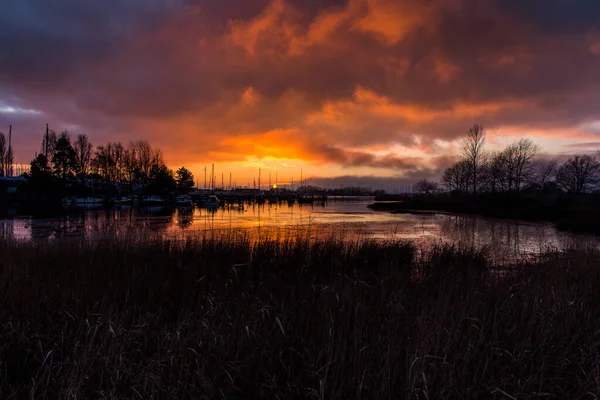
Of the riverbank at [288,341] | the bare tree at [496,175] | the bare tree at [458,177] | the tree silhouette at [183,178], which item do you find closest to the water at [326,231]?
the riverbank at [288,341]

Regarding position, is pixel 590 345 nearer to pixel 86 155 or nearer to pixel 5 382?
pixel 5 382

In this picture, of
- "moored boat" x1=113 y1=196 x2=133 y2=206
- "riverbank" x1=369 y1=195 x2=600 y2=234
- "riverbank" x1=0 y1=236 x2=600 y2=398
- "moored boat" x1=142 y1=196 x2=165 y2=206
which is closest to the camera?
"riverbank" x1=0 y1=236 x2=600 y2=398

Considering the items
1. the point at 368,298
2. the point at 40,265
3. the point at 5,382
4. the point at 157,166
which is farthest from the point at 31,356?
the point at 157,166

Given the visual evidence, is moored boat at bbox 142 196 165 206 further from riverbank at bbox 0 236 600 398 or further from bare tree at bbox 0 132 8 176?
riverbank at bbox 0 236 600 398

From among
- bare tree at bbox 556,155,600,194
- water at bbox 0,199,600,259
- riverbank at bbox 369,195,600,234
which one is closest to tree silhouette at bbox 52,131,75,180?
water at bbox 0,199,600,259

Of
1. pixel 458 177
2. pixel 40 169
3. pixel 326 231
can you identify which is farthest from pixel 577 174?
pixel 40 169

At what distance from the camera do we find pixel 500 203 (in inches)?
2409

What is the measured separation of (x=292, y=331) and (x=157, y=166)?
4497 inches

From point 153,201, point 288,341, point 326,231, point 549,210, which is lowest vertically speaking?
point 326,231

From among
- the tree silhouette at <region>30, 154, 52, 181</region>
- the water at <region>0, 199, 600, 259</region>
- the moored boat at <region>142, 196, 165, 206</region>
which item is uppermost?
the tree silhouette at <region>30, 154, 52, 181</region>

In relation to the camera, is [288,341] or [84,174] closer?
[288,341]

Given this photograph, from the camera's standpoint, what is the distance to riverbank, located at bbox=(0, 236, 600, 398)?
3.27m

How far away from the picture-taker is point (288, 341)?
3.99 m

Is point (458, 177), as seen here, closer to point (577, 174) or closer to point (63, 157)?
point (577, 174)
